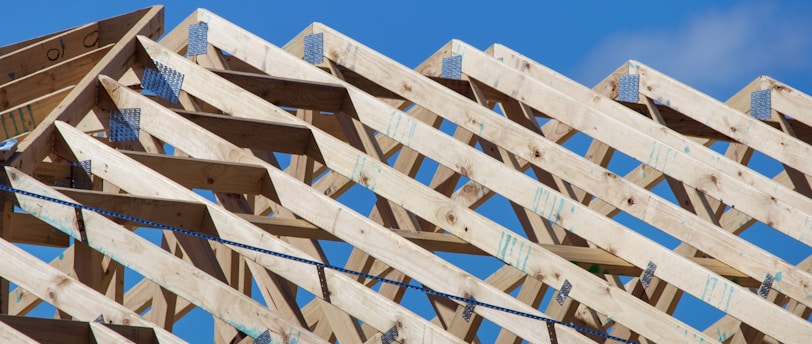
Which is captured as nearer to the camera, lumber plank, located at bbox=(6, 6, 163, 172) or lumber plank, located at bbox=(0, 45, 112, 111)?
lumber plank, located at bbox=(6, 6, 163, 172)

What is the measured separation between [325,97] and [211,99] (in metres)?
0.74

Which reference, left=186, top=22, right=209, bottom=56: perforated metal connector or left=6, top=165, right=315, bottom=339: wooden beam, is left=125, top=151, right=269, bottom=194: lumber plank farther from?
left=186, top=22, right=209, bottom=56: perforated metal connector

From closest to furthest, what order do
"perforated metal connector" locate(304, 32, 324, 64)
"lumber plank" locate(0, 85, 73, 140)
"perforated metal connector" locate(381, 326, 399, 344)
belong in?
"perforated metal connector" locate(381, 326, 399, 344)
"lumber plank" locate(0, 85, 73, 140)
"perforated metal connector" locate(304, 32, 324, 64)

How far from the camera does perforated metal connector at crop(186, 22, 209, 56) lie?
28.1 feet

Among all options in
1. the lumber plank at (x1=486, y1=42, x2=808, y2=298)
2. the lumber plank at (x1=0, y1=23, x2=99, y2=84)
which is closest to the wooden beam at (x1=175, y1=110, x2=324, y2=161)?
the lumber plank at (x1=0, y1=23, x2=99, y2=84)

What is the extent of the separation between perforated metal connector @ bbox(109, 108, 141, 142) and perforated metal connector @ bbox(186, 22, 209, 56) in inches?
55.2

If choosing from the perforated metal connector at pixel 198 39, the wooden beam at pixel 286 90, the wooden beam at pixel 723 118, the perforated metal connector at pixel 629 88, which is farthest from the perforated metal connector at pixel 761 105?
the perforated metal connector at pixel 198 39

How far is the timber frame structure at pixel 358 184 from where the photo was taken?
578 cm

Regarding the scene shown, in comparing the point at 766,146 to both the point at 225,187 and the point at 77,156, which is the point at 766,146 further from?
the point at 77,156

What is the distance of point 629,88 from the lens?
9273 millimetres

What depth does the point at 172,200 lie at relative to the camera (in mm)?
6172

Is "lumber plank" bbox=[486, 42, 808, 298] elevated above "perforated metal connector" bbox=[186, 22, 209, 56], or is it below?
above

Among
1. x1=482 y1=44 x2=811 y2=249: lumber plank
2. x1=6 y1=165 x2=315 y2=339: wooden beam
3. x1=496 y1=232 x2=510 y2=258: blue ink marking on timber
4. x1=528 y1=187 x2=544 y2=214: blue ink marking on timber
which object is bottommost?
x1=6 y1=165 x2=315 y2=339: wooden beam

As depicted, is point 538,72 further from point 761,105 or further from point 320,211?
point 320,211
